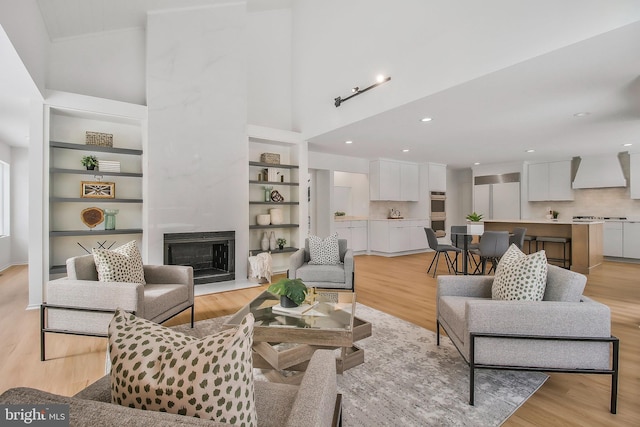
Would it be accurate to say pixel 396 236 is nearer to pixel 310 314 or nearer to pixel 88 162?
pixel 310 314

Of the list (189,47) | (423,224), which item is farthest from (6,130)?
(423,224)

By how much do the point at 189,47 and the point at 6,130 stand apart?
339 cm

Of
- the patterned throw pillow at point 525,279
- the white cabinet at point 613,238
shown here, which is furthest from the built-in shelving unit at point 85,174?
the white cabinet at point 613,238

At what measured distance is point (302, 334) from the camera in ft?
6.14

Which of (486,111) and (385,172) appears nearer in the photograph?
(486,111)

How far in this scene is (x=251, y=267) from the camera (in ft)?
15.9

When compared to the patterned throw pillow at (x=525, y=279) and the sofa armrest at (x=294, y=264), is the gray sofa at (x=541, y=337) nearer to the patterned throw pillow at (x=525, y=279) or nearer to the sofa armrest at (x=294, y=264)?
the patterned throw pillow at (x=525, y=279)

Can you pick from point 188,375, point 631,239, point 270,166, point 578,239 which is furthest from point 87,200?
point 631,239

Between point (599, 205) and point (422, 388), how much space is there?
814cm

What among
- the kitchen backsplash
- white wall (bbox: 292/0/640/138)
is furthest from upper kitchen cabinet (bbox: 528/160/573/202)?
white wall (bbox: 292/0/640/138)

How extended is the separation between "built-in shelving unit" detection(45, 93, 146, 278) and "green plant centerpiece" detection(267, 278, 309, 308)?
2.99 meters

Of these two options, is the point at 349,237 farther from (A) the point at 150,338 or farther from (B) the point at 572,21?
(A) the point at 150,338

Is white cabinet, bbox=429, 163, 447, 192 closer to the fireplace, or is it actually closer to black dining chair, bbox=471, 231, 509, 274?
black dining chair, bbox=471, 231, 509, 274

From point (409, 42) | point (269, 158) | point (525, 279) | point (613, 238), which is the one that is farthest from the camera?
point (613, 238)
